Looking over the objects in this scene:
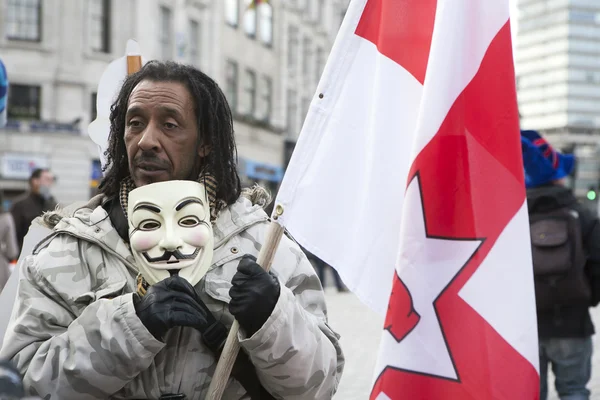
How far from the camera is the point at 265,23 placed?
38.9 m

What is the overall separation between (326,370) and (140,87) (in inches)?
39.1

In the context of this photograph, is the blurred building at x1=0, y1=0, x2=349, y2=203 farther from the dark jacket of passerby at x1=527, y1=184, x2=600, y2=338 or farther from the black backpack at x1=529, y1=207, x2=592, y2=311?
the black backpack at x1=529, y1=207, x2=592, y2=311

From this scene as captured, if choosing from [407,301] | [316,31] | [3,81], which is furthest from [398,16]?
[316,31]

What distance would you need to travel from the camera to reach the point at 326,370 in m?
2.75

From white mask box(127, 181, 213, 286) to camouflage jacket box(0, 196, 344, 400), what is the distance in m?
0.09

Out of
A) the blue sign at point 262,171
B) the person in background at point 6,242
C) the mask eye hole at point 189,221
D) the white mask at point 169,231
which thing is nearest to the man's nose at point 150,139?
the white mask at point 169,231

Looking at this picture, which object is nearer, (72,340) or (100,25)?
(72,340)

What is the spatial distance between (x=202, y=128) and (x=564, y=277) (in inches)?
135

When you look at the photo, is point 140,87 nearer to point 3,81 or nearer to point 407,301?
point 407,301

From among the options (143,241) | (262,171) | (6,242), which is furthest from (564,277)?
(262,171)

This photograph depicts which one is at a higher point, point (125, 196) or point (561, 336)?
point (125, 196)

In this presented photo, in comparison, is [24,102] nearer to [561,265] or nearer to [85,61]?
[85,61]

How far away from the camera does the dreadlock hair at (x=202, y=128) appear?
287 centimetres

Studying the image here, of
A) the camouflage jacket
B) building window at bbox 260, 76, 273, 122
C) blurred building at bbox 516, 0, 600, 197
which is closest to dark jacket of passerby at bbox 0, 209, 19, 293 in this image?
the camouflage jacket
